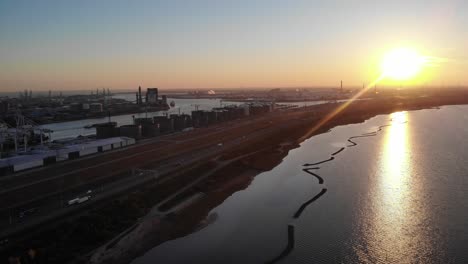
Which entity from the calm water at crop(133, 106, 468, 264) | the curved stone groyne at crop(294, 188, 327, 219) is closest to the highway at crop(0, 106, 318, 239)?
the calm water at crop(133, 106, 468, 264)

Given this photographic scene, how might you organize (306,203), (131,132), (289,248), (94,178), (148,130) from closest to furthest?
(289,248) → (306,203) → (94,178) → (131,132) → (148,130)

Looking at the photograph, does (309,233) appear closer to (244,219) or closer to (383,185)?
(244,219)

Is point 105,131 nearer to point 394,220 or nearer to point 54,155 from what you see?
point 54,155

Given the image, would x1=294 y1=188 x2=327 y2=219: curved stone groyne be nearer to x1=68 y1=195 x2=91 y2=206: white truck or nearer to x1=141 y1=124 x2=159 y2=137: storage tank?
x1=68 y1=195 x2=91 y2=206: white truck

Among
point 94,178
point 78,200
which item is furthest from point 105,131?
point 78,200

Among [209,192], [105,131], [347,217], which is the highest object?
[105,131]

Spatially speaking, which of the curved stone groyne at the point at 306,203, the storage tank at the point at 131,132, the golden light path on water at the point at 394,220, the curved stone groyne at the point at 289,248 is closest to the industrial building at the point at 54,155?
the storage tank at the point at 131,132

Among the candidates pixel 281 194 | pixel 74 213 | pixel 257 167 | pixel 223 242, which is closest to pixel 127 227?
pixel 74 213
